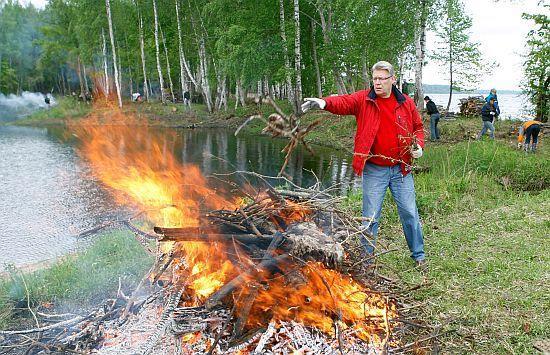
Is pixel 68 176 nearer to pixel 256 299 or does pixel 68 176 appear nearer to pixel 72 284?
pixel 72 284

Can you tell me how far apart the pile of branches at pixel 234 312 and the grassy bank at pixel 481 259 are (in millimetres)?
364

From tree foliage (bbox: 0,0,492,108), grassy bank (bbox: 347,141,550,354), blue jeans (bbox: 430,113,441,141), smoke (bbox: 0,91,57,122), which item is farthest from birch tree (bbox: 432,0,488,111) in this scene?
smoke (bbox: 0,91,57,122)

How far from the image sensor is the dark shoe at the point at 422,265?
458cm

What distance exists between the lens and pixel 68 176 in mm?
13359

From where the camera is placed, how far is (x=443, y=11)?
18.2m

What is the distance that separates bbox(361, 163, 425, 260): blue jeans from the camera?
457 cm

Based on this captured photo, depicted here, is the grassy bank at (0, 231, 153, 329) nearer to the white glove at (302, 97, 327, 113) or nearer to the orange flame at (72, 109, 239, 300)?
the orange flame at (72, 109, 239, 300)

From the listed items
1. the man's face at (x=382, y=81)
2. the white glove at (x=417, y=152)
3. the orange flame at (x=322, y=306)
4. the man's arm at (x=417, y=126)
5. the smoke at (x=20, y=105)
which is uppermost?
the smoke at (x=20, y=105)

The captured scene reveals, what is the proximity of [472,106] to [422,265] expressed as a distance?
67.1 ft

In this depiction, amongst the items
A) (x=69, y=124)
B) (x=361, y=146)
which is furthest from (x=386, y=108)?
(x=69, y=124)

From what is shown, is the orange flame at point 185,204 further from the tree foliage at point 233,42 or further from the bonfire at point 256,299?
the tree foliage at point 233,42

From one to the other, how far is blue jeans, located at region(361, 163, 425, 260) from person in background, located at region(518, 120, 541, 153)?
9.79 m

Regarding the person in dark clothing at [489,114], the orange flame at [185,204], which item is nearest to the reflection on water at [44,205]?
the orange flame at [185,204]

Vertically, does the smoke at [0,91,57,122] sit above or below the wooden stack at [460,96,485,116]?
above
